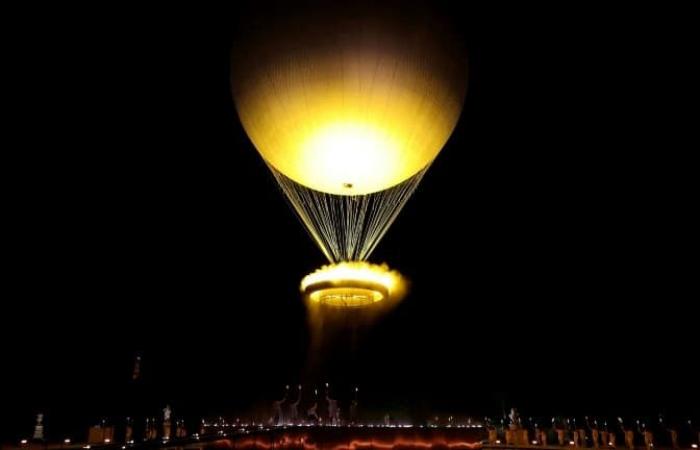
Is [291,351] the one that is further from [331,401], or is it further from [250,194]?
[250,194]

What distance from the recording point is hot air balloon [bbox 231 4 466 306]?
18.7 ft

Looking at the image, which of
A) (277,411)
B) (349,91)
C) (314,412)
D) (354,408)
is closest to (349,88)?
(349,91)

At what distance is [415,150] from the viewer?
6887 millimetres

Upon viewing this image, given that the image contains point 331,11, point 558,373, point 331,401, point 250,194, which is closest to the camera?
point 331,11

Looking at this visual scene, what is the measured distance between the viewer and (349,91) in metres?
5.94

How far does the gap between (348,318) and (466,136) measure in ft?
19.5

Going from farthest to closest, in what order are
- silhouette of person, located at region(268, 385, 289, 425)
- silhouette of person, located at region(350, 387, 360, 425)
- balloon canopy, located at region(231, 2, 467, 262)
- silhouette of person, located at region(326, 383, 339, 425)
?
silhouette of person, located at region(326, 383, 339, 425)
silhouette of person, located at region(350, 387, 360, 425)
silhouette of person, located at region(268, 385, 289, 425)
balloon canopy, located at region(231, 2, 467, 262)

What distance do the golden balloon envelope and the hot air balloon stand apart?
12 millimetres

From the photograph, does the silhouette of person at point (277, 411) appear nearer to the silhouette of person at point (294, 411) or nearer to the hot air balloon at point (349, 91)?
the silhouette of person at point (294, 411)

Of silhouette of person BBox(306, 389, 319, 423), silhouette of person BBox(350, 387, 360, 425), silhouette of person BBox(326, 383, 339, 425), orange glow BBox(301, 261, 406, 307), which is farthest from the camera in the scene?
silhouette of person BBox(306, 389, 319, 423)

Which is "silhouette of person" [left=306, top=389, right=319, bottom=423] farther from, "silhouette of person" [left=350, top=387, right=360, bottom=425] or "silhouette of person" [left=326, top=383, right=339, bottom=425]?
"silhouette of person" [left=350, top=387, right=360, bottom=425]

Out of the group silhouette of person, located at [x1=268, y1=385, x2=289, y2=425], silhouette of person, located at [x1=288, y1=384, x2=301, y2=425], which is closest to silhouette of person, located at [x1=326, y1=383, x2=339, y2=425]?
silhouette of person, located at [x1=288, y1=384, x2=301, y2=425]

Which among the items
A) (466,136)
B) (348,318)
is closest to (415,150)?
(466,136)

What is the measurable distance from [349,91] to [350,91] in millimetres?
11
